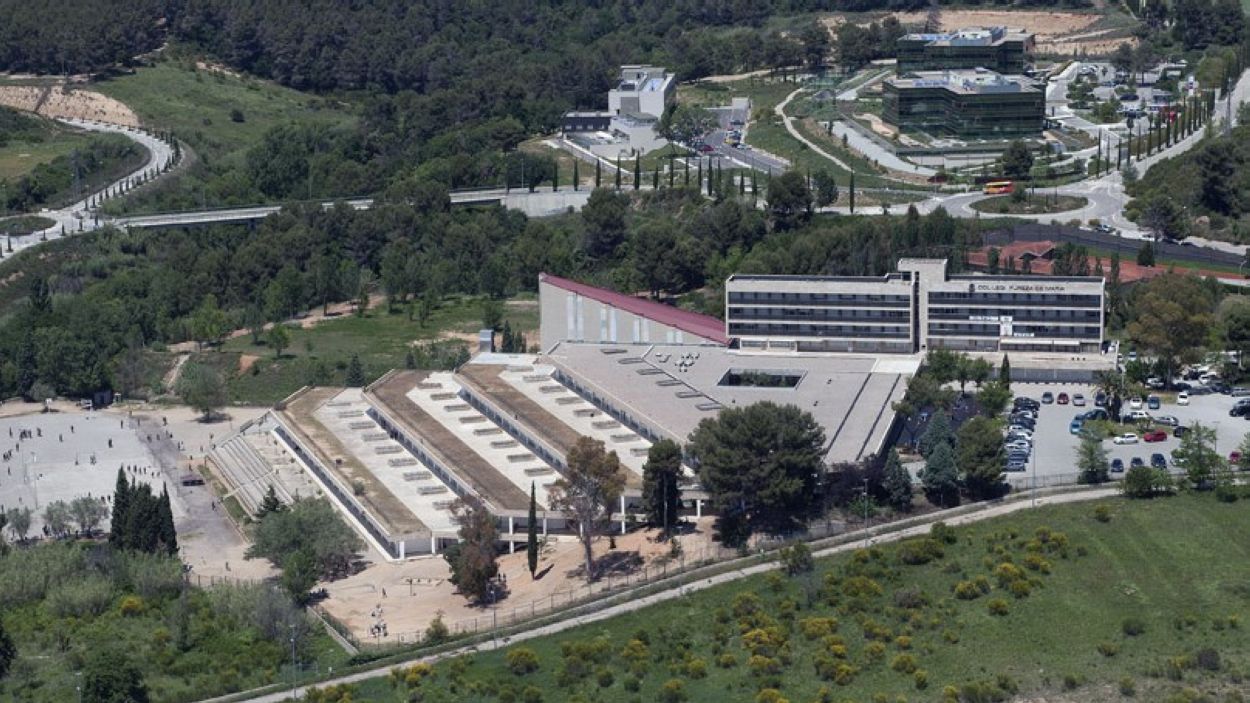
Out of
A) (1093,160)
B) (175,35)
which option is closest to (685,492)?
(1093,160)

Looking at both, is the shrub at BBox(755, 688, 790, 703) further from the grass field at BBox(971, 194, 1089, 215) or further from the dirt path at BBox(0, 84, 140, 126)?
the dirt path at BBox(0, 84, 140, 126)

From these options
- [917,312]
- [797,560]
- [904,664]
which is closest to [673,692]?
[904,664]

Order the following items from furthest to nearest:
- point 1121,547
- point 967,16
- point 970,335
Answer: point 967,16
point 970,335
point 1121,547

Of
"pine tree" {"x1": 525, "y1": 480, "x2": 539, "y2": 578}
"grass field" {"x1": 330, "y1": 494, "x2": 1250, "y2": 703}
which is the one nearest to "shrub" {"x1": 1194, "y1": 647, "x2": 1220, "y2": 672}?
"grass field" {"x1": 330, "y1": 494, "x2": 1250, "y2": 703}

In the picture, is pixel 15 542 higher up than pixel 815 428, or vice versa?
pixel 815 428

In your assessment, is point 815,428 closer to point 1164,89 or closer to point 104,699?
point 104,699

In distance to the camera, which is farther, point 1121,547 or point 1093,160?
point 1093,160

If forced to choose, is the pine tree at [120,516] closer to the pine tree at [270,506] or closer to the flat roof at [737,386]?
the pine tree at [270,506]
